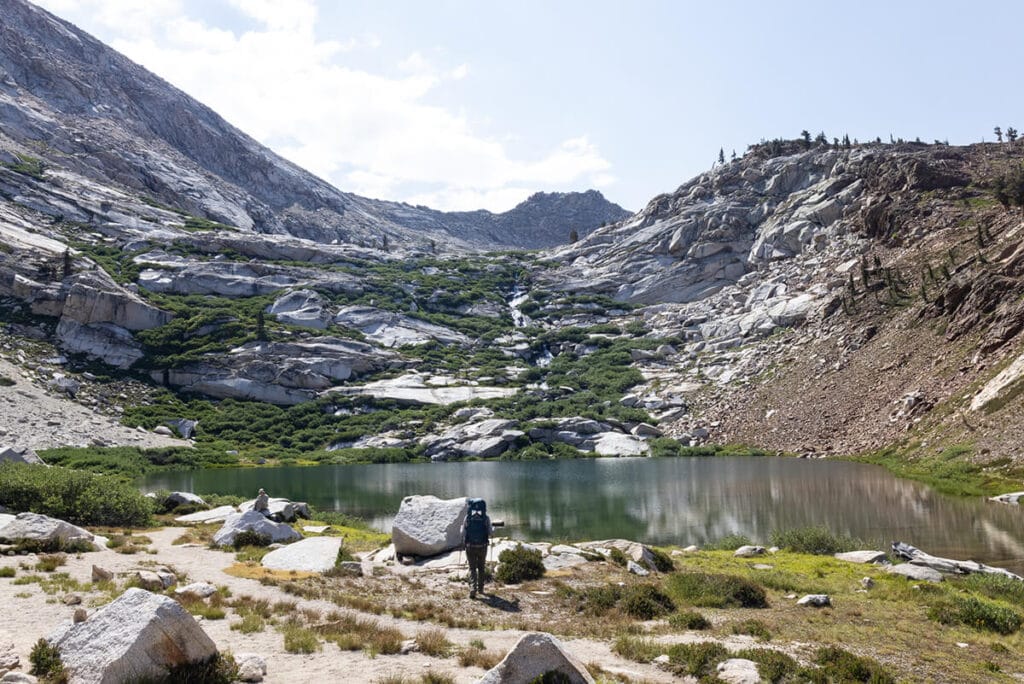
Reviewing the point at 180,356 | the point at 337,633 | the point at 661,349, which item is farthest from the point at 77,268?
the point at 337,633

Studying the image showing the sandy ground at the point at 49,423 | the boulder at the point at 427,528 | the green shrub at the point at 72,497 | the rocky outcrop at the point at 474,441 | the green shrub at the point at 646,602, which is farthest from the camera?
the rocky outcrop at the point at 474,441

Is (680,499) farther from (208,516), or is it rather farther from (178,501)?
(178,501)

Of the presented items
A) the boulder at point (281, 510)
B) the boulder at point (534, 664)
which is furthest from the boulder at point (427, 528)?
the boulder at point (534, 664)

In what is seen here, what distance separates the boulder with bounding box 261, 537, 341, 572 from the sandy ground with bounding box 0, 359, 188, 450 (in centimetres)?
6449

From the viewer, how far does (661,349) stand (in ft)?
443

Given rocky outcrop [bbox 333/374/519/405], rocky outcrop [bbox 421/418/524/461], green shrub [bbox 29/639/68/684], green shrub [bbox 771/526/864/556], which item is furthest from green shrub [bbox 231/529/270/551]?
rocky outcrop [bbox 333/374/519/405]

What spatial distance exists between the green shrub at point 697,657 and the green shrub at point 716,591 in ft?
18.3

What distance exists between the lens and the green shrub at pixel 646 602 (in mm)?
16828

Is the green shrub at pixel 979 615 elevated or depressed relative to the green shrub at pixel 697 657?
depressed

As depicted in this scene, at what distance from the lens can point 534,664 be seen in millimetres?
8758

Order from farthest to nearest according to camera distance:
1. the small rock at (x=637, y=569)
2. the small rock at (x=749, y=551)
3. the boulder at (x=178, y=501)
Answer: the boulder at (x=178, y=501) < the small rock at (x=749, y=551) < the small rock at (x=637, y=569)

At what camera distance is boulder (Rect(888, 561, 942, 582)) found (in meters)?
21.4

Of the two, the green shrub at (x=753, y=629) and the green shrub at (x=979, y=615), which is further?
the green shrub at (x=979, y=615)

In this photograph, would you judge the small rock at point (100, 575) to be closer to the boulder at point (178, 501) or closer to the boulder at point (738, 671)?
the boulder at point (738, 671)
